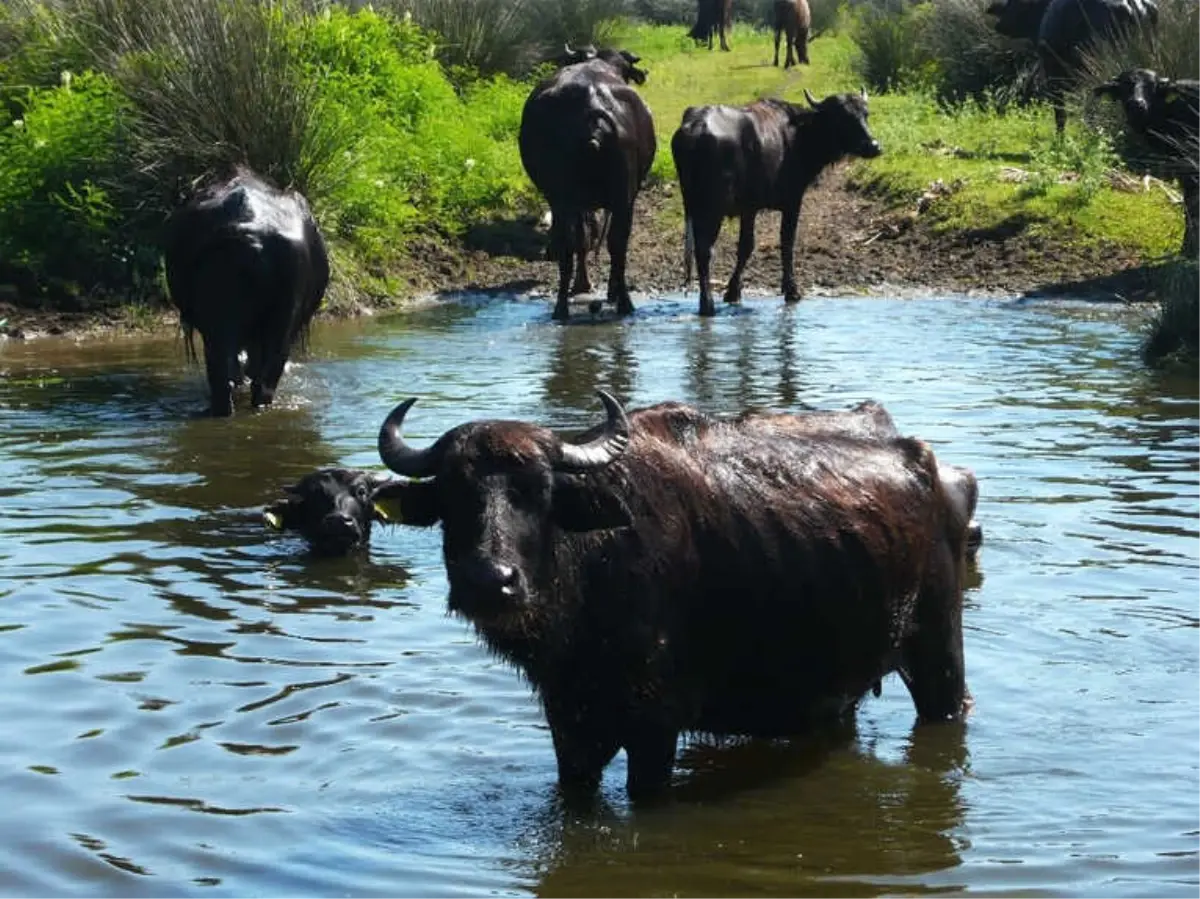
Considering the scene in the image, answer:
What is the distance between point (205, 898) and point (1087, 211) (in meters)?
16.1

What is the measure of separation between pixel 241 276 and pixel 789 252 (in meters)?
7.43

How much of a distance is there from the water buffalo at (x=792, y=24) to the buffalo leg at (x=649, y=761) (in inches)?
1176

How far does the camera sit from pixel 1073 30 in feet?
78.9

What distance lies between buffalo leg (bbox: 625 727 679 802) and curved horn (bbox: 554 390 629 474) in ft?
2.92

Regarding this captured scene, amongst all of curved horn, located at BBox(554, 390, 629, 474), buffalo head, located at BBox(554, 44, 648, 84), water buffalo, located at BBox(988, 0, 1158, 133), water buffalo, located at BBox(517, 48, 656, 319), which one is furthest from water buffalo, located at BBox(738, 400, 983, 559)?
water buffalo, located at BBox(988, 0, 1158, 133)

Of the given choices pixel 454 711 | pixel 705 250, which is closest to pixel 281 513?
pixel 454 711

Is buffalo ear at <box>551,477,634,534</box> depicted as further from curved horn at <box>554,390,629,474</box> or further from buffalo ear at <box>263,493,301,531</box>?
buffalo ear at <box>263,493,301,531</box>

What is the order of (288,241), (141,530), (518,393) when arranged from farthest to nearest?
(518,393)
(288,241)
(141,530)

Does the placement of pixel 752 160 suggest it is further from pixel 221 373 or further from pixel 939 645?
pixel 939 645

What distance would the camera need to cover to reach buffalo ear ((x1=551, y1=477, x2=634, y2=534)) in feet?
20.2

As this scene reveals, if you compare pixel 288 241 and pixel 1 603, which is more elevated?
pixel 288 241

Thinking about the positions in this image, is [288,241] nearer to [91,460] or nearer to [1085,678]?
[91,460]

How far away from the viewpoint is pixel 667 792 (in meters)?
6.65

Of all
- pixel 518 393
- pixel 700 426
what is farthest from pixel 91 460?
pixel 700 426
